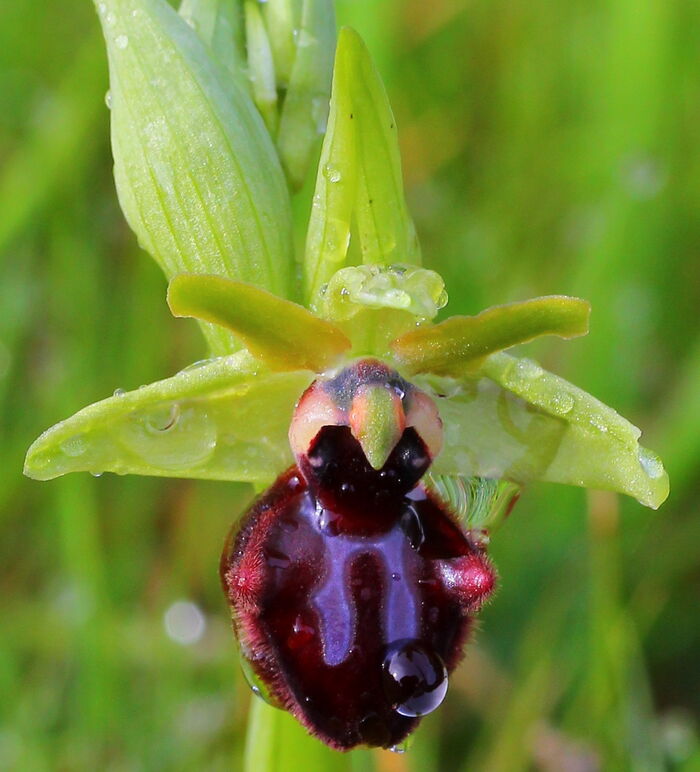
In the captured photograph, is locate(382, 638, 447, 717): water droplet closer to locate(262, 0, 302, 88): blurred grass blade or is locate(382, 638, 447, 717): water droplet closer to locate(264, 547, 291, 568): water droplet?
locate(264, 547, 291, 568): water droplet

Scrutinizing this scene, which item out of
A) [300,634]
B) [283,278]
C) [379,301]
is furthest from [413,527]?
[283,278]

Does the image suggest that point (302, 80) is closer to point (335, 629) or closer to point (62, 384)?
point (335, 629)

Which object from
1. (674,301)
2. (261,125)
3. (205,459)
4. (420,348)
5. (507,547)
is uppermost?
(261,125)

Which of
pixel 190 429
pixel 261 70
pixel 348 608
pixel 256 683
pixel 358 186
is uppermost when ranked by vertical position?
pixel 261 70

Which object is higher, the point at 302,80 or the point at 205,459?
the point at 302,80

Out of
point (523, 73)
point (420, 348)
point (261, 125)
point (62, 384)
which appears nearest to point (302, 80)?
point (261, 125)

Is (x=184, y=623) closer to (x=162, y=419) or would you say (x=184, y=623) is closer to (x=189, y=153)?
(x=162, y=419)

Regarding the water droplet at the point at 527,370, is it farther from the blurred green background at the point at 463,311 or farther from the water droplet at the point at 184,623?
the water droplet at the point at 184,623
